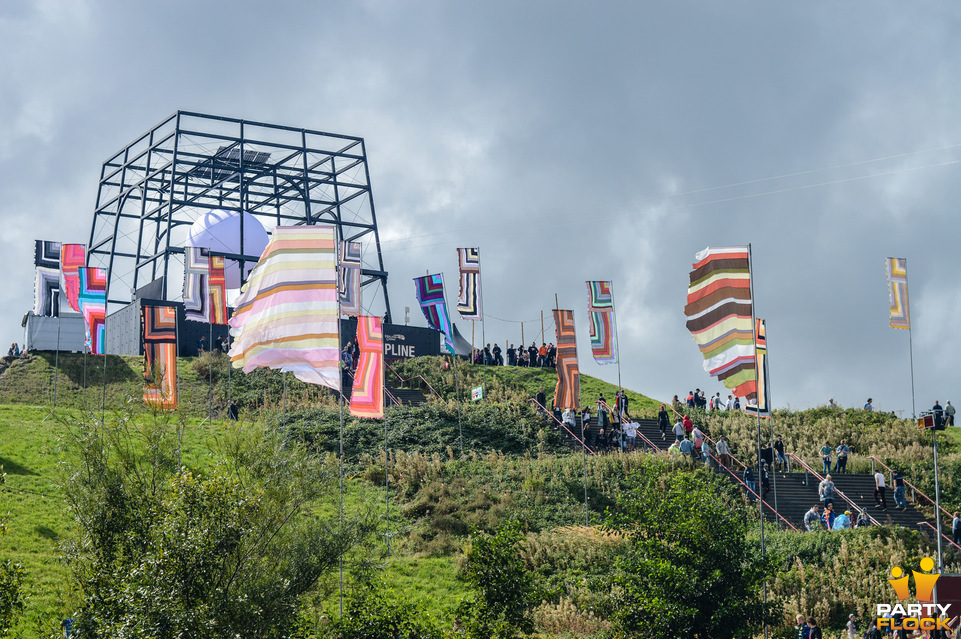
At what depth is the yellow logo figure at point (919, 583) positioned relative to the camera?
23062 mm

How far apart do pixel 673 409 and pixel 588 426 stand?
6.41 meters

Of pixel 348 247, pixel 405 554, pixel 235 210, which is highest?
pixel 235 210

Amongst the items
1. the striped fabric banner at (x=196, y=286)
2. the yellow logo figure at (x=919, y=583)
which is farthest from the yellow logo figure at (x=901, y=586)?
the striped fabric banner at (x=196, y=286)

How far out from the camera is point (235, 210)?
71.5 m

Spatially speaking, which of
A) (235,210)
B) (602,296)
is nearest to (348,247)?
(602,296)

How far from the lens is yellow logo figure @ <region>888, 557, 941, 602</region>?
2306 cm

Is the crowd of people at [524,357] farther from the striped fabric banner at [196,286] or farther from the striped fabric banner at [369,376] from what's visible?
the striped fabric banner at [369,376]

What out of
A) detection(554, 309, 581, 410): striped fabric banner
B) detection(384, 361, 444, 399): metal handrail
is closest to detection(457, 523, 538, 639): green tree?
detection(554, 309, 581, 410): striped fabric banner

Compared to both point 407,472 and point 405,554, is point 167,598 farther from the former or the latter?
point 407,472

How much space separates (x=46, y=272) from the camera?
4266cm

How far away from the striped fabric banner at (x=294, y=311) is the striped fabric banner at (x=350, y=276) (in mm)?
28675

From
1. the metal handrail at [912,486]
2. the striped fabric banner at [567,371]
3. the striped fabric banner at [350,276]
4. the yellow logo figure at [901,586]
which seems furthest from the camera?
the striped fabric banner at [350,276]

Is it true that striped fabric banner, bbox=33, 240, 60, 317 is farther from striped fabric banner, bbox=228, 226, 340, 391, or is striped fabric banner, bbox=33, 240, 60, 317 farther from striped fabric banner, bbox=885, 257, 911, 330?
striped fabric banner, bbox=885, 257, 911, 330

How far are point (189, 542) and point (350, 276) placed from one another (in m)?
35.1
